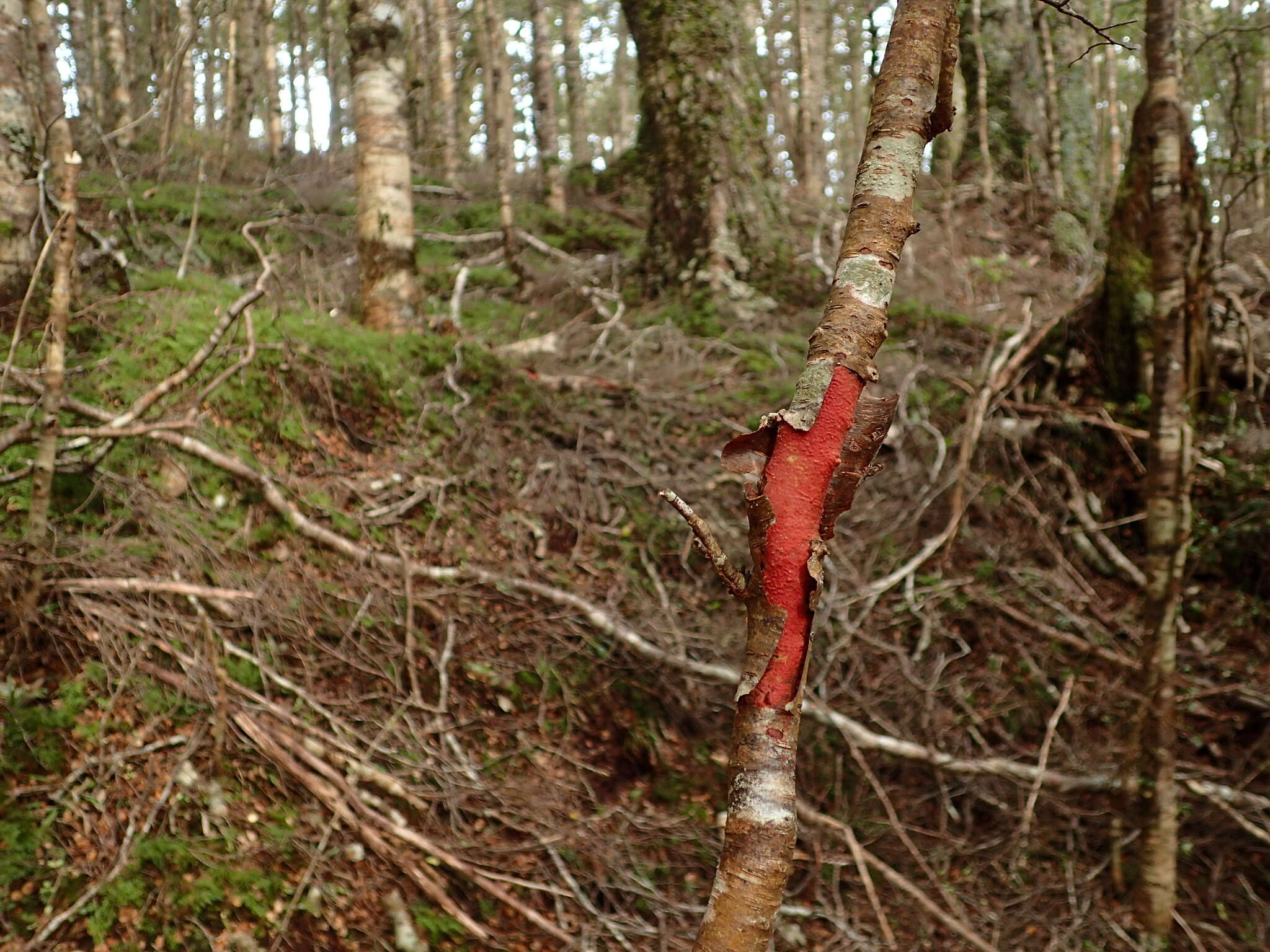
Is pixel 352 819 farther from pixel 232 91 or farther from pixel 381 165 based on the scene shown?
pixel 232 91

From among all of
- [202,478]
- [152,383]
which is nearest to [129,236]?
[152,383]

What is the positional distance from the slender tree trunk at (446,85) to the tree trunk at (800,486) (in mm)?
11629

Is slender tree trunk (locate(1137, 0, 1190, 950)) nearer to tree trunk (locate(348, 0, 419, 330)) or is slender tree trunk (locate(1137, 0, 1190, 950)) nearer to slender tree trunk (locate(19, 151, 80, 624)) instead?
slender tree trunk (locate(19, 151, 80, 624))

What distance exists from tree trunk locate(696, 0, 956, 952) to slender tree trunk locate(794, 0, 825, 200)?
36.3 feet

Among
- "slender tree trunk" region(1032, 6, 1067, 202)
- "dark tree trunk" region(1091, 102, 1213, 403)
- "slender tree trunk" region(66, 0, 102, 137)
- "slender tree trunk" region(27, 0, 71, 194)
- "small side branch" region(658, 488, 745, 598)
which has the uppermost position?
"slender tree trunk" region(66, 0, 102, 137)

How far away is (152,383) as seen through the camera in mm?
4535

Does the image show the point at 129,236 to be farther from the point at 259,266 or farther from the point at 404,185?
the point at 404,185

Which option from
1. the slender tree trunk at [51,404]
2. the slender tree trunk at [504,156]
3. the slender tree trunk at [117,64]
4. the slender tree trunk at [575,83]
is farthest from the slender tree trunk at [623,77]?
the slender tree trunk at [51,404]

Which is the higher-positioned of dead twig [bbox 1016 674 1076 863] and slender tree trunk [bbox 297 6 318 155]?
slender tree trunk [bbox 297 6 318 155]

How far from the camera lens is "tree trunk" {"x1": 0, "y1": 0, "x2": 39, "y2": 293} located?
453 cm

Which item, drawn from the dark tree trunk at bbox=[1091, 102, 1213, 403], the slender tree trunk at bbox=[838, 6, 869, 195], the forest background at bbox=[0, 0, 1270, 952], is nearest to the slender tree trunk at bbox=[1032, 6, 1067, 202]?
the forest background at bbox=[0, 0, 1270, 952]

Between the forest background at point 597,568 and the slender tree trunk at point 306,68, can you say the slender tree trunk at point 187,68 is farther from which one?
the slender tree trunk at point 306,68

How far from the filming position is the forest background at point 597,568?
3348 mm

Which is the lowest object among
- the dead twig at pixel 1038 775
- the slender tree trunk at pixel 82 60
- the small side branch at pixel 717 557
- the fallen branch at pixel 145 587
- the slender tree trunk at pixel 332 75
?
the dead twig at pixel 1038 775
